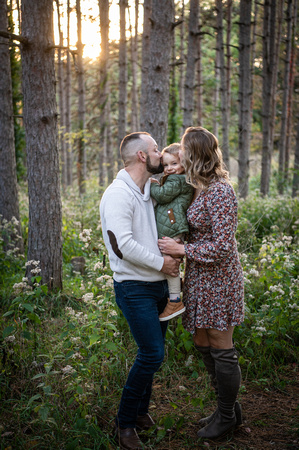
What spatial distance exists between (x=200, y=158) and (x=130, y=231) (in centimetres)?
80

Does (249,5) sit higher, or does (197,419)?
(249,5)

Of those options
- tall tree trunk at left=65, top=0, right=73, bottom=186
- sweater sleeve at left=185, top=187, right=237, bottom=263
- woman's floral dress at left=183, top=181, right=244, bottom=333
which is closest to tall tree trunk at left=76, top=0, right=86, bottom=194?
tall tree trunk at left=65, top=0, right=73, bottom=186

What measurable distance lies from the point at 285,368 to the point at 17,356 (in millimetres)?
2771

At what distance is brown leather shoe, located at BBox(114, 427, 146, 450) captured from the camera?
2.95 metres

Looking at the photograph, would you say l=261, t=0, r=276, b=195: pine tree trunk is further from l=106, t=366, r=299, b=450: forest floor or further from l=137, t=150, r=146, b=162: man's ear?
l=137, t=150, r=146, b=162: man's ear

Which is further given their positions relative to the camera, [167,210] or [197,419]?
[197,419]

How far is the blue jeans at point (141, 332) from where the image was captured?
281 centimetres

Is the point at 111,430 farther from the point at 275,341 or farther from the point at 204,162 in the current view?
the point at 204,162

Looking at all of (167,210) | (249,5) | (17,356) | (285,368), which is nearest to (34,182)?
(17,356)

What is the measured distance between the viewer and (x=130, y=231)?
9.00 ft

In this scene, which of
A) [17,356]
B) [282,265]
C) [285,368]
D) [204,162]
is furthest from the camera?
[282,265]

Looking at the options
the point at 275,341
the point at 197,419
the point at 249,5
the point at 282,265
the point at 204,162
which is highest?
the point at 249,5

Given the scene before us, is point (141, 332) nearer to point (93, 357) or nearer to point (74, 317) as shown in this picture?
point (93, 357)

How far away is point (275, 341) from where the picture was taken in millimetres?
4180
